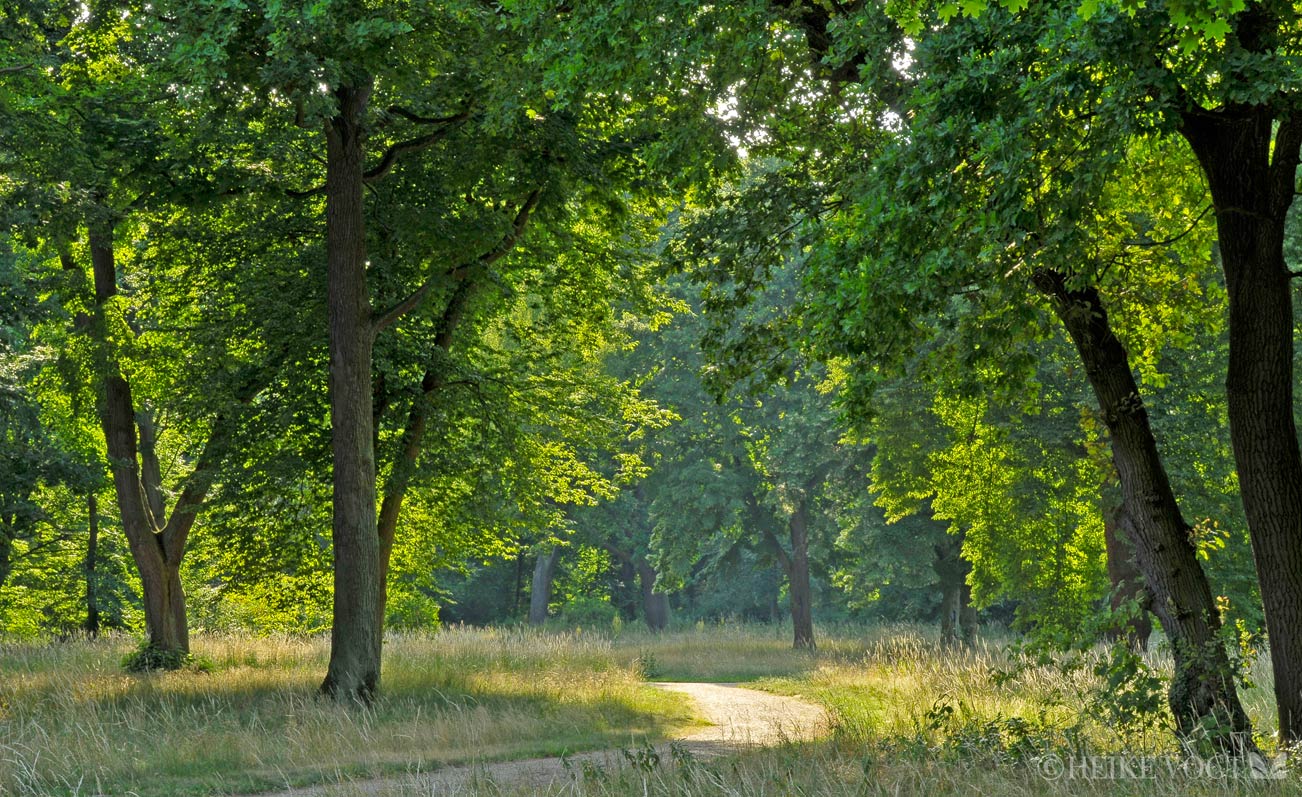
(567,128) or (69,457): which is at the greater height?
(567,128)

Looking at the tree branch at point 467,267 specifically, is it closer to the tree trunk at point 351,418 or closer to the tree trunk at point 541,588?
the tree trunk at point 351,418

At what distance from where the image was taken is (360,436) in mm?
14516

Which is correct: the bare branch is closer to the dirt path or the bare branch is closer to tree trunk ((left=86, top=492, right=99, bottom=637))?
the dirt path

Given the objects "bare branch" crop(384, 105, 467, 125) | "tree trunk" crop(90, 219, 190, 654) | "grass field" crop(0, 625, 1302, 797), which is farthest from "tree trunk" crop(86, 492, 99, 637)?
"bare branch" crop(384, 105, 467, 125)

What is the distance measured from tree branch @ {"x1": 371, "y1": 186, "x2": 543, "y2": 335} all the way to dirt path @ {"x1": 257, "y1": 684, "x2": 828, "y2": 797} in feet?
20.9

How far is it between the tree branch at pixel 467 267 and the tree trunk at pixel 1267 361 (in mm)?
8763

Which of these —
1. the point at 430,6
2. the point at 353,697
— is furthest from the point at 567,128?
the point at 353,697

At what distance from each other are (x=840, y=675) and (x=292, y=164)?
12.9 meters

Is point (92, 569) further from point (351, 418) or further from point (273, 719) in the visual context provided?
point (273, 719)

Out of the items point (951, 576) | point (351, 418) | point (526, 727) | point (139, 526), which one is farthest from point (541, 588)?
point (526, 727)

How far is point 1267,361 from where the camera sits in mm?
8961

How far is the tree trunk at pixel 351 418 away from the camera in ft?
46.8

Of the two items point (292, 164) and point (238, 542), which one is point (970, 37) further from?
point (238, 542)

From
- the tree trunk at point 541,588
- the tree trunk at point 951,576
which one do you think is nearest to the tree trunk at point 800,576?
the tree trunk at point 951,576
